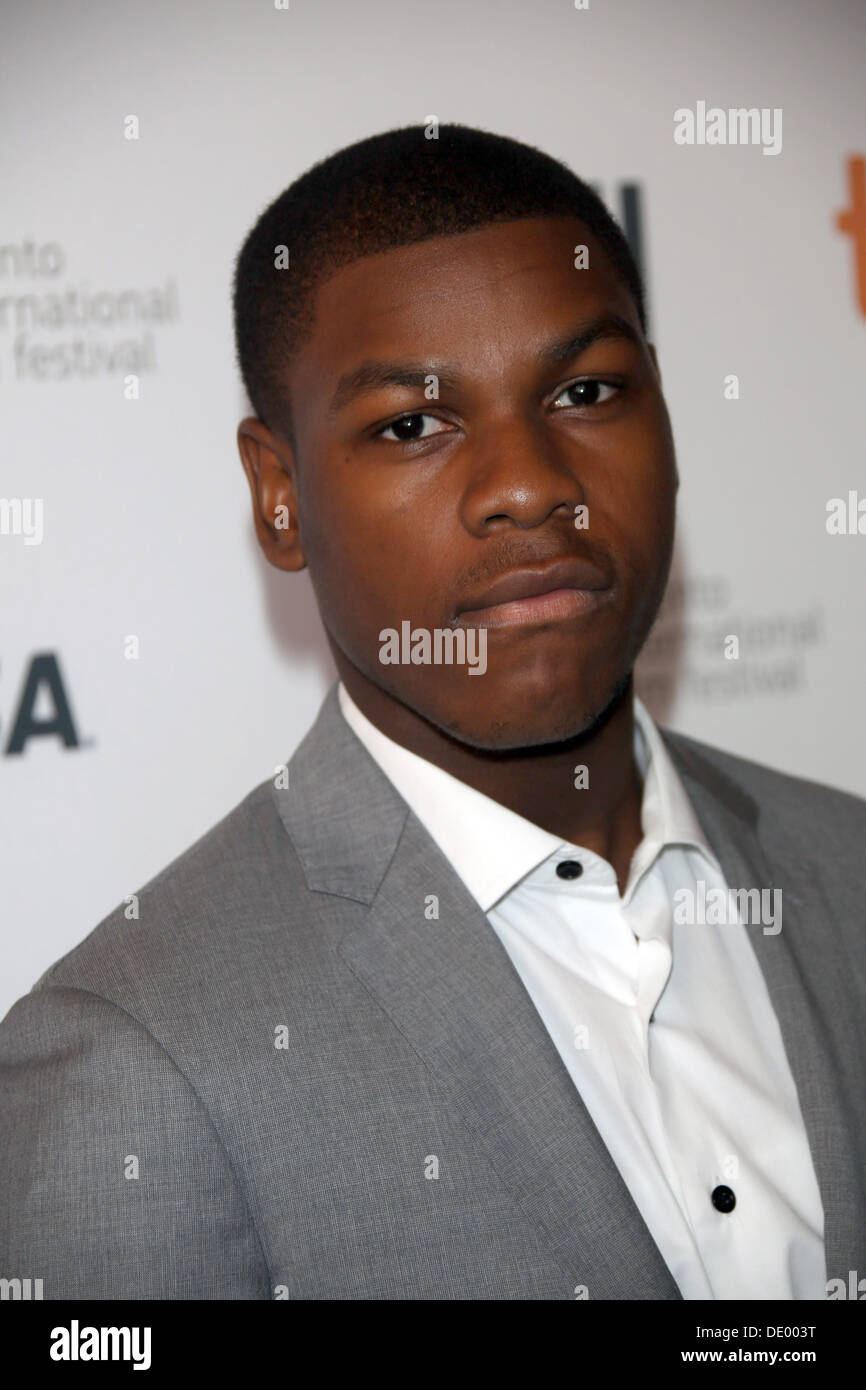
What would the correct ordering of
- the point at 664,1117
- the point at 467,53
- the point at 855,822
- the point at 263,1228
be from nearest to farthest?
the point at 263,1228
the point at 664,1117
the point at 855,822
the point at 467,53

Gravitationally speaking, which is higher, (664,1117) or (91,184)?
(91,184)

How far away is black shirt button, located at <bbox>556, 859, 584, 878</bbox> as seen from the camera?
1.42 m

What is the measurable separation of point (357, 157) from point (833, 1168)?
119cm

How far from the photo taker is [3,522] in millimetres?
1976

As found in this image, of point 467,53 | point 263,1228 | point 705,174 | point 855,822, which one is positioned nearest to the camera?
point 263,1228

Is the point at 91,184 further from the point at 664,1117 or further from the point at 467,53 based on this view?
the point at 664,1117

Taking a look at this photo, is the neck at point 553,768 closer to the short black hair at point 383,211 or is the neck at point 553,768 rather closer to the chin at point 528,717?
the chin at point 528,717

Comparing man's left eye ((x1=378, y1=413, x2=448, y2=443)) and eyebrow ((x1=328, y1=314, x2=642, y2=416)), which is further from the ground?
eyebrow ((x1=328, y1=314, x2=642, y2=416))

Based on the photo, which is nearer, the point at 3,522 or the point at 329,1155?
the point at 329,1155

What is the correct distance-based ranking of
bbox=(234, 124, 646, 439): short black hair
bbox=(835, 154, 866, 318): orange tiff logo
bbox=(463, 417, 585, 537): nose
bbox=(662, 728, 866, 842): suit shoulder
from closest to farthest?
bbox=(463, 417, 585, 537): nose, bbox=(234, 124, 646, 439): short black hair, bbox=(662, 728, 866, 842): suit shoulder, bbox=(835, 154, 866, 318): orange tiff logo

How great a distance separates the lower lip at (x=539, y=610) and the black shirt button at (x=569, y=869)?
0.29m

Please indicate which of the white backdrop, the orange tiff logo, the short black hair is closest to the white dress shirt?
the short black hair

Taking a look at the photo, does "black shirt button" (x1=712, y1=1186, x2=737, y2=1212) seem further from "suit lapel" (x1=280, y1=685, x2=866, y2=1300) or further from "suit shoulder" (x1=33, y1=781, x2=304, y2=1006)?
"suit shoulder" (x1=33, y1=781, x2=304, y2=1006)
